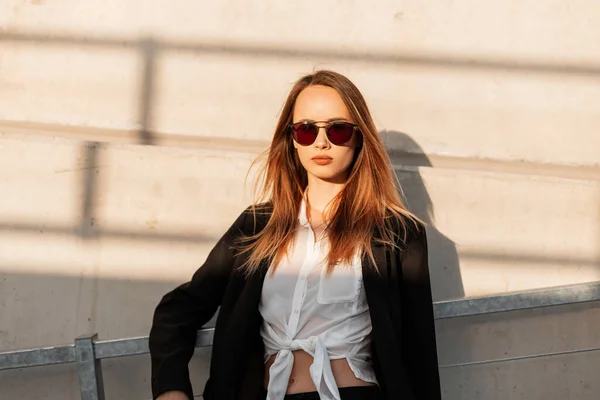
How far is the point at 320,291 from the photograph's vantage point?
9.11 ft

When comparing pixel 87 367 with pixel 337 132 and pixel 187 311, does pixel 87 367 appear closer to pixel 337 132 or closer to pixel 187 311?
pixel 187 311

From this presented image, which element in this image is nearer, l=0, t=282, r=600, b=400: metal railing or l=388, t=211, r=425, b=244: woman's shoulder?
l=388, t=211, r=425, b=244: woman's shoulder

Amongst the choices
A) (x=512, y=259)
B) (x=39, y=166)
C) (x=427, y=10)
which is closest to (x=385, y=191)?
(x=512, y=259)

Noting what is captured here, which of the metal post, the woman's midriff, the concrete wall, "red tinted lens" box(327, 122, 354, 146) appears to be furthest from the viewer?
the concrete wall

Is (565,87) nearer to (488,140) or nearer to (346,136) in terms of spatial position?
(488,140)

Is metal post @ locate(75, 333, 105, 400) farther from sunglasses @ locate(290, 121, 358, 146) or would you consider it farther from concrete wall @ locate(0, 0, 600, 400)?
sunglasses @ locate(290, 121, 358, 146)

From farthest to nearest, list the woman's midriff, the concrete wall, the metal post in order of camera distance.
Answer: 1. the concrete wall
2. the metal post
3. the woman's midriff

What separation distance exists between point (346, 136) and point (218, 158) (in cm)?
71

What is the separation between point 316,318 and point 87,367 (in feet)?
2.86

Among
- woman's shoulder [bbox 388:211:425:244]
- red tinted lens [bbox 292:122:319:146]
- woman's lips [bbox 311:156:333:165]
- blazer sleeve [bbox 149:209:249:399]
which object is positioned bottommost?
blazer sleeve [bbox 149:209:249:399]

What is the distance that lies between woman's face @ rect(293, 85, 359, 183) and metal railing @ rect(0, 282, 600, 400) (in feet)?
2.06

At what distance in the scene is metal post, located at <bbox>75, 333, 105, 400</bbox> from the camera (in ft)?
10.0

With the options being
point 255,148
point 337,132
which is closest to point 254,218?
point 337,132

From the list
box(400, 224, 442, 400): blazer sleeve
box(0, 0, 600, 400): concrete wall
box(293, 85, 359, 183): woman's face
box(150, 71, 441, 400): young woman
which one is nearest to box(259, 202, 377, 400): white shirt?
box(150, 71, 441, 400): young woman
